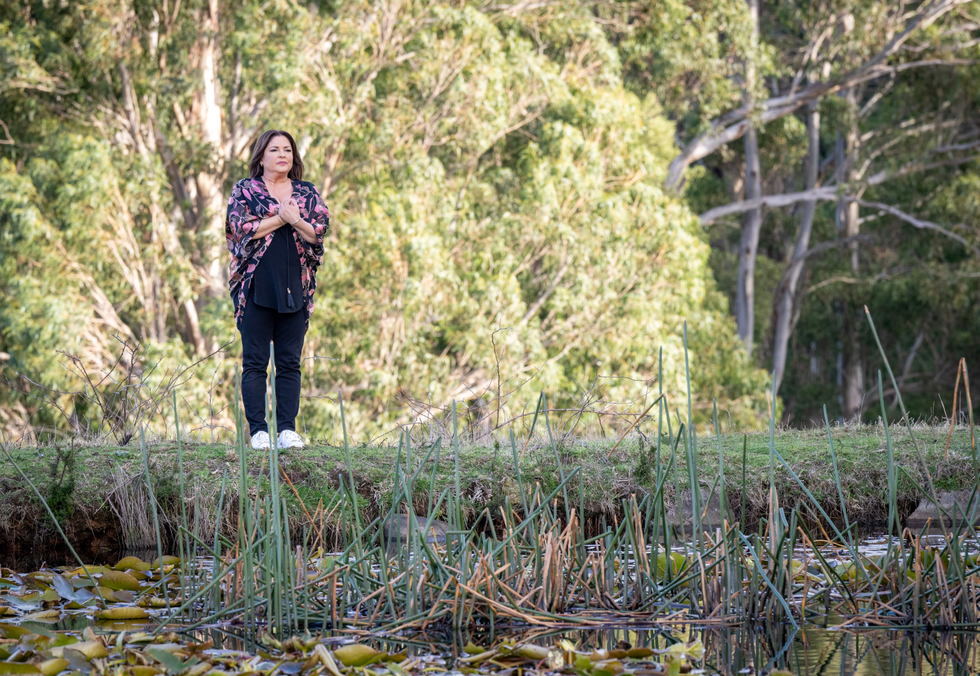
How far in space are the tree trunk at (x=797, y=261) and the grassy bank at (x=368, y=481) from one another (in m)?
11.2

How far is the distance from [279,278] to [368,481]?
0.75 meters

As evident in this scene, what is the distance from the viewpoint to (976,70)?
42.1 feet

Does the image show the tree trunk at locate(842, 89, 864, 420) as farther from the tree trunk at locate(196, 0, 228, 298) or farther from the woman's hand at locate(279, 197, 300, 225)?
the woman's hand at locate(279, 197, 300, 225)

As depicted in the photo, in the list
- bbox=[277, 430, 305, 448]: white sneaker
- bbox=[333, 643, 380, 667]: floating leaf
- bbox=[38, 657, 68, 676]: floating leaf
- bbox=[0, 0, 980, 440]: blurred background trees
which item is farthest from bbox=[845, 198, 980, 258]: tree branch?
bbox=[38, 657, 68, 676]: floating leaf

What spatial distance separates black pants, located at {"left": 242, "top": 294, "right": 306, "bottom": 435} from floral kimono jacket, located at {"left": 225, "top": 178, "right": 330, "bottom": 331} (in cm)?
5

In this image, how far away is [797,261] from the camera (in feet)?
49.9

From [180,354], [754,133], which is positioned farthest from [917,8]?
[180,354]

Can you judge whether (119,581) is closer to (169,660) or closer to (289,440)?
(169,660)

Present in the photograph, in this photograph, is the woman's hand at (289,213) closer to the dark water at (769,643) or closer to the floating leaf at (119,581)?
the floating leaf at (119,581)

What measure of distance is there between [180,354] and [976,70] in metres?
9.64

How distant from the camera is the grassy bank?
3.26 metres

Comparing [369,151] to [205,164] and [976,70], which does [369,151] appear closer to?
[205,164]

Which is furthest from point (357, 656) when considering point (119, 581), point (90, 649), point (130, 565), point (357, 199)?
point (357, 199)

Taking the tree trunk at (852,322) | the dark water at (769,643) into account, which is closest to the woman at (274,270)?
the dark water at (769,643)
